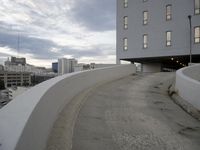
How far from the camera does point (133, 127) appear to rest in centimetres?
773

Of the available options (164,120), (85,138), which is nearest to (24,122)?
(85,138)

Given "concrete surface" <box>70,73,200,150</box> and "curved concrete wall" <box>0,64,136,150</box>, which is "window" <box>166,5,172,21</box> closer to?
"concrete surface" <box>70,73,200,150</box>

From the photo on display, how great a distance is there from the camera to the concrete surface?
20.7 ft

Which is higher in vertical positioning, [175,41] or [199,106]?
[175,41]

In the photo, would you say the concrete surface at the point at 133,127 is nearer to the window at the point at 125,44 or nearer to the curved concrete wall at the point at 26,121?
the curved concrete wall at the point at 26,121

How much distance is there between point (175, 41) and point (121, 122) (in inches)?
1045

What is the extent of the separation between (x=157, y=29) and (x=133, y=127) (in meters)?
28.4

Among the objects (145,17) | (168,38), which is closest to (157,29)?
(168,38)

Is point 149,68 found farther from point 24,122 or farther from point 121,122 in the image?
point 24,122

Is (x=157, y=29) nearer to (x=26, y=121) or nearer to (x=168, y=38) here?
(x=168, y=38)

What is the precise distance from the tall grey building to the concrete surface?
22263mm

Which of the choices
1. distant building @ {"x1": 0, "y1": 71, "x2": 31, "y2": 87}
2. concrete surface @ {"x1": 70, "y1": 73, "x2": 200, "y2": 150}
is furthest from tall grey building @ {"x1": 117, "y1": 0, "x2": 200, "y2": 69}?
distant building @ {"x1": 0, "y1": 71, "x2": 31, "y2": 87}

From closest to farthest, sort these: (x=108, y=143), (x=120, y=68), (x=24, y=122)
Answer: (x=24, y=122) < (x=108, y=143) < (x=120, y=68)

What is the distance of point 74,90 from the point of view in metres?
11.9
